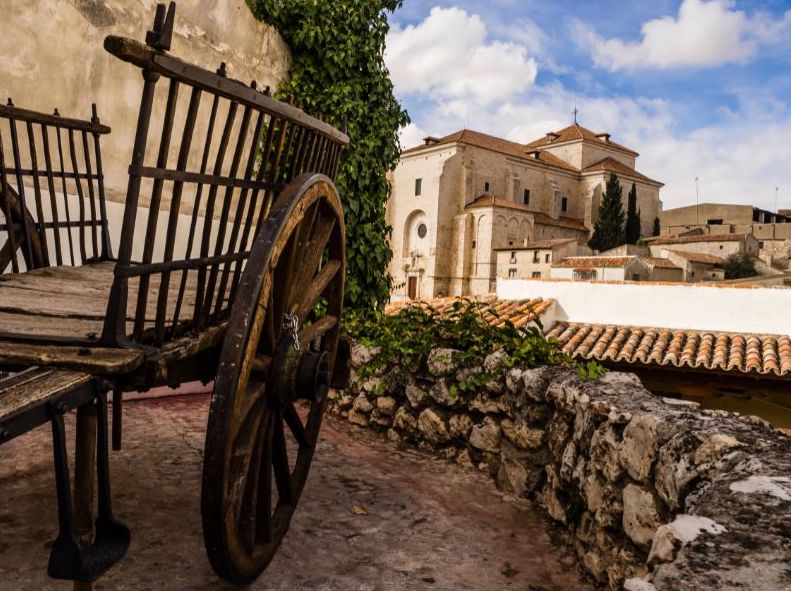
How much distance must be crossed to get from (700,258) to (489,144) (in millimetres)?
16009

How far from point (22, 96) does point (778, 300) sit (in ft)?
37.2

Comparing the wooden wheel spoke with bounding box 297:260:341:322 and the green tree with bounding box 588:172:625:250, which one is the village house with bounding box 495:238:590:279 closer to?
the green tree with bounding box 588:172:625:250

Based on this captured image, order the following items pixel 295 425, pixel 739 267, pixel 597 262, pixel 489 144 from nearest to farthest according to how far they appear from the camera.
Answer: pixel 295 425, pixel 597 262, pixel 739 267, pixel 489 144

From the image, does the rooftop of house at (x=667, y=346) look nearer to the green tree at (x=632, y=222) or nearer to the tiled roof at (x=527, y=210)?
the tiled roof at (x=527, y=210)

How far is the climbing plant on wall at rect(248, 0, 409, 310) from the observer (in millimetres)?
5750

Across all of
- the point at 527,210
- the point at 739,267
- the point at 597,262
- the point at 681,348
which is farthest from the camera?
the point at 527,210

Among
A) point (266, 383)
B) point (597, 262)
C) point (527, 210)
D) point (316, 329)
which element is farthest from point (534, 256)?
point (266, 383)

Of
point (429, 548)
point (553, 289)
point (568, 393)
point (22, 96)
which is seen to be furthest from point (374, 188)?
point (553, 289)

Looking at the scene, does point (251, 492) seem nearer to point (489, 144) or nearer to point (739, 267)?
point (739, 267)

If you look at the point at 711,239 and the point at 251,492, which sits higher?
the point at 711,239

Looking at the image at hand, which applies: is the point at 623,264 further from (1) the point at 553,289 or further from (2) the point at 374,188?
(2) the point at 374,188

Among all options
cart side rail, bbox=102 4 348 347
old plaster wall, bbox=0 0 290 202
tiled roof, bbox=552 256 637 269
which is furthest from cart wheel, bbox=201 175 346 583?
tiled roof, bbox=552 256 637 269

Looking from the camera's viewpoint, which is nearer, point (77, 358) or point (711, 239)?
point (77, 358)

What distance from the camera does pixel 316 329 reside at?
8.59 ft
